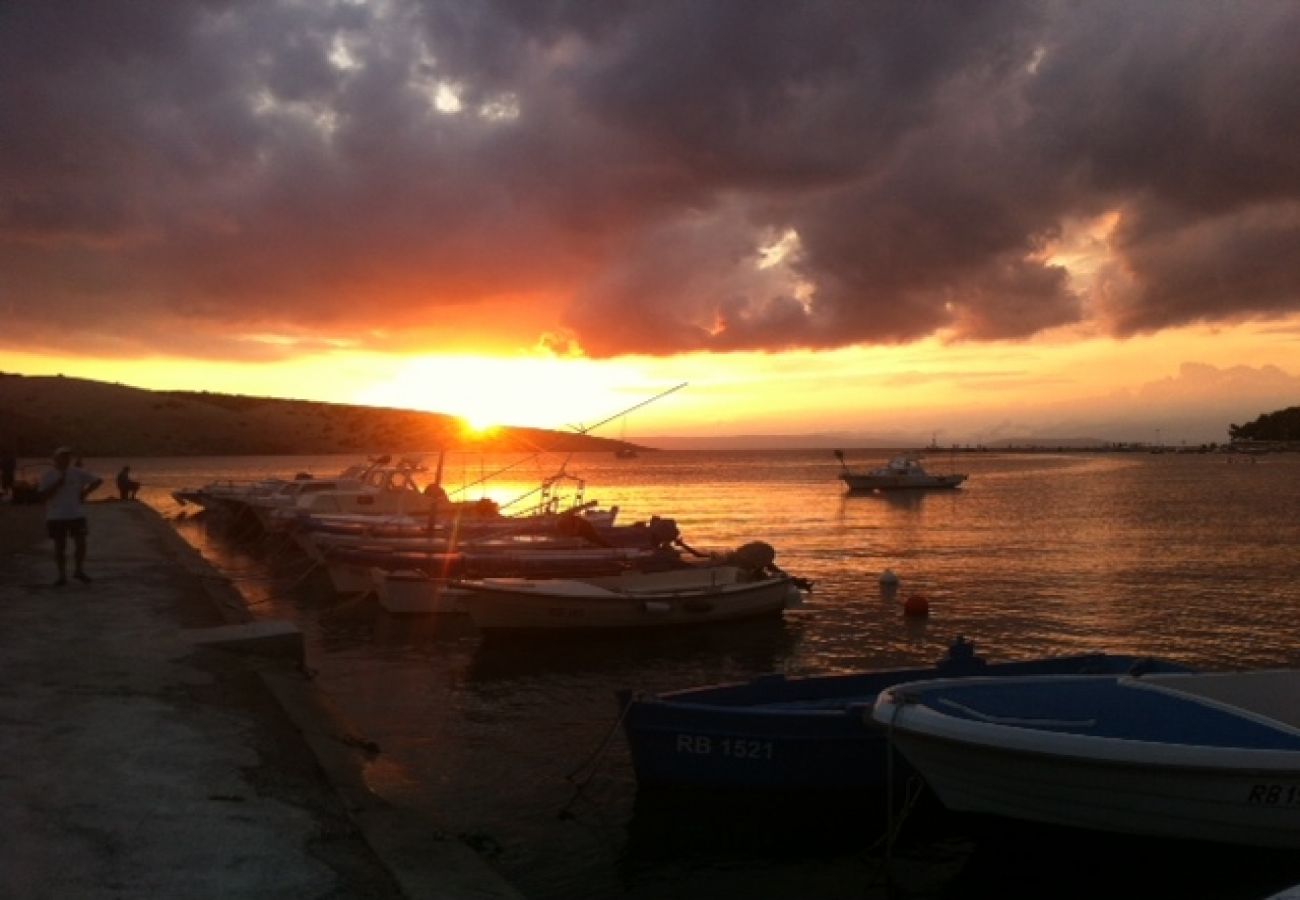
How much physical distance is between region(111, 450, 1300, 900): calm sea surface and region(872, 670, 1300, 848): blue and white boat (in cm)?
90

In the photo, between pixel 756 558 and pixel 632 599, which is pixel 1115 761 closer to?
pixel 632 599

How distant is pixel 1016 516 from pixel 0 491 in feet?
183

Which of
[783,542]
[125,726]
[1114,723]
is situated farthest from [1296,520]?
[125,726]

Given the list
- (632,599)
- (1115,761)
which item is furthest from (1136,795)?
(632,599)

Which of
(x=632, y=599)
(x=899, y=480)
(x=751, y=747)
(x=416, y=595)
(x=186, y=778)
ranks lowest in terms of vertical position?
(x=416, y=595)

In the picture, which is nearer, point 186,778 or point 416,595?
point 186,778

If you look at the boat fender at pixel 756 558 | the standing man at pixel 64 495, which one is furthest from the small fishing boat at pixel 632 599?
the standing man at pixel 64 495

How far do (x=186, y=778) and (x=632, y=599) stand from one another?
1481 centimetres

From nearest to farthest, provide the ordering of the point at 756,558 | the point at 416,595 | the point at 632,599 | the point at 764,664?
1. the point at 764,664
2. the point at 632,599
3. the point at 416,595
4. the point at 756,558

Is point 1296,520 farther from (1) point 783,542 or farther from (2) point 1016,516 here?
(1) point 783,542

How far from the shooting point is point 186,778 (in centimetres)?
914

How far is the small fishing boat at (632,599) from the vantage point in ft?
74.4

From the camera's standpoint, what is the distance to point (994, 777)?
1061cm

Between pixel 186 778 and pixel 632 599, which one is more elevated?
pixel 186 778
